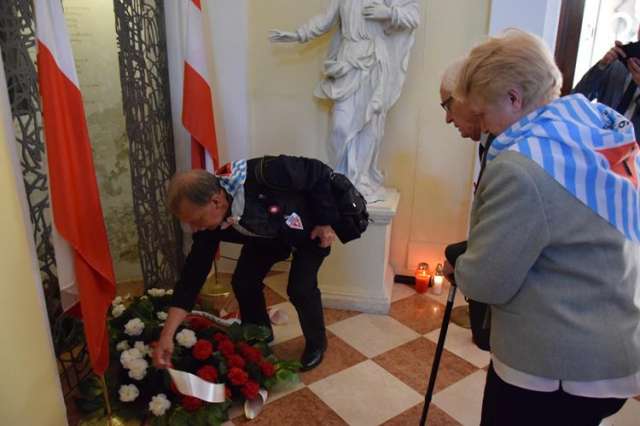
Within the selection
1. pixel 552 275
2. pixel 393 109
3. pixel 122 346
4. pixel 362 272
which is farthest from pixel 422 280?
pixel 552 275

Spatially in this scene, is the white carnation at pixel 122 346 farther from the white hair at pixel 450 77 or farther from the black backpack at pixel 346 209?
the white hair at pixel 450 77

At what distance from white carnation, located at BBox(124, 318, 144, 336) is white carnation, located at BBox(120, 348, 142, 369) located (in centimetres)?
11

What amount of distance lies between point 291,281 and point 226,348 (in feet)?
1.18

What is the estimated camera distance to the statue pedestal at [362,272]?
245 centimetres

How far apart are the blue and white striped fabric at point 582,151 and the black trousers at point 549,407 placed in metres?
0.33

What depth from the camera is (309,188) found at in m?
1.78

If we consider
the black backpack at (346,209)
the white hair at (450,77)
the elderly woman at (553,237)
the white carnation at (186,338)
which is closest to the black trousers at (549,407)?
the elderly woman at (553,237)

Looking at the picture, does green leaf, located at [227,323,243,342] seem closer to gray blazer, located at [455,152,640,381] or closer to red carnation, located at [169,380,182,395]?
red carnation, located at [169,380,182,395]

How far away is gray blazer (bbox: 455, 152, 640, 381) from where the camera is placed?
812mm

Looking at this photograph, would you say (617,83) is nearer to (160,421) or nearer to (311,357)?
(311,357)

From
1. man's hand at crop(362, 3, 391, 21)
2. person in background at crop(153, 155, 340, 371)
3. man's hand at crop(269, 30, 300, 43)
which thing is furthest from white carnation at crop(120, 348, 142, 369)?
man's hand at crop(362, 3, 391, 21)

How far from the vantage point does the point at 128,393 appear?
166 cm

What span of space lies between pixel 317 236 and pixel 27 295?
3.18 ft

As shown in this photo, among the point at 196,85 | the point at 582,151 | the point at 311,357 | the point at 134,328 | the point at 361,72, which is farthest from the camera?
the point at 361,72
